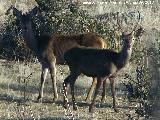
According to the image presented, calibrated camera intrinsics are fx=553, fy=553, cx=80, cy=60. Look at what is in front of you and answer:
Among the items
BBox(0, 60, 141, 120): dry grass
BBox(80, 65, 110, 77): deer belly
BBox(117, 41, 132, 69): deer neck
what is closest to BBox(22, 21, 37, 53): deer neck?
BBox(0, 60, 141, 120): dry grass

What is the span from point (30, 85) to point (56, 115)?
173 inches

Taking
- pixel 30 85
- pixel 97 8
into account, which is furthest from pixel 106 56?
pixel 97 8

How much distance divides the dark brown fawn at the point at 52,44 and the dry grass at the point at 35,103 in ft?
2.46

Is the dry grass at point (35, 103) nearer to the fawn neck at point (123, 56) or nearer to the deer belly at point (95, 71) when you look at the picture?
the deer belly at point (95, 71)

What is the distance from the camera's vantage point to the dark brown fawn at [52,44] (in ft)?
54.2

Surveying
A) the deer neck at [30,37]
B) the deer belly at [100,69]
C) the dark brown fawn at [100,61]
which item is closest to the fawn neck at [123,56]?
the dark brown fawn at [100,61]

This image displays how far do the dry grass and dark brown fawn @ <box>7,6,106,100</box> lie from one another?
0.75 m

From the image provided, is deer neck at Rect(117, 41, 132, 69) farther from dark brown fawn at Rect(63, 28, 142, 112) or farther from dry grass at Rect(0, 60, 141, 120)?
dry grass at Rect(0, 60, 141, 120)

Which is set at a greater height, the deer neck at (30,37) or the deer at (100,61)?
the deer neck at (30,37)

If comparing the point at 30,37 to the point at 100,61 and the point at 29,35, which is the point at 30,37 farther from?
the point at 100,61

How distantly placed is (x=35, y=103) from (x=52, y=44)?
222 centimetres

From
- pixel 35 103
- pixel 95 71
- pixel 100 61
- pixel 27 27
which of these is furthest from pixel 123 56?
pixel 27 27

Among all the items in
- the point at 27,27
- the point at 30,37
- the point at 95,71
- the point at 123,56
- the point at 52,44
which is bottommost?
the point at 95,71

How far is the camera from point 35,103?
15383mm
